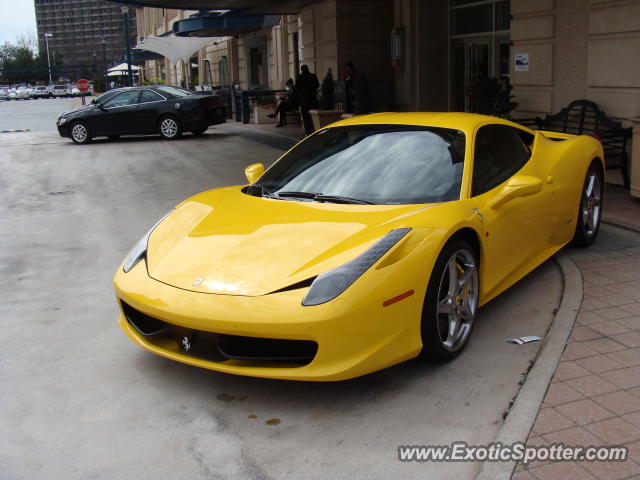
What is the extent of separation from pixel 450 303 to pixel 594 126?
7054 mm

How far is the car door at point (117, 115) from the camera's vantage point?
781 inches

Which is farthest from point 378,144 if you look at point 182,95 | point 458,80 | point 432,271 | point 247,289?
point 182,95

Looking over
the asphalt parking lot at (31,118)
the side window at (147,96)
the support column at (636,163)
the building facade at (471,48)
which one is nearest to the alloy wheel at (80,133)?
the side window at (147,96)

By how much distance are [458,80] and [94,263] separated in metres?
11.6

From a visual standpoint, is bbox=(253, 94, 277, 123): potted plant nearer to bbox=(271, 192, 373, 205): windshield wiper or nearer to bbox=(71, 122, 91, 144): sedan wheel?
bbox=(71, 122, 91, 144): sedan wheel

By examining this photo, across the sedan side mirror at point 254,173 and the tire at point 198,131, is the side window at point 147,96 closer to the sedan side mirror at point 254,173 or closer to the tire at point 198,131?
the tire at point 198,131

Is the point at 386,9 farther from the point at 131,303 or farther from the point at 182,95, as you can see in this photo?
the point at 131,303

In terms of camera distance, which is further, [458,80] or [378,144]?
[458,80]

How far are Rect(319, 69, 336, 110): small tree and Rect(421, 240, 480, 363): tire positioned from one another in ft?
47.7

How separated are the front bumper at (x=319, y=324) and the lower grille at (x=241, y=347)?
0.02 meters

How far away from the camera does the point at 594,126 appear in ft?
33.3

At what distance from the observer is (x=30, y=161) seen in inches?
619

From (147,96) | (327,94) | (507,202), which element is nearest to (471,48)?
(327,94)

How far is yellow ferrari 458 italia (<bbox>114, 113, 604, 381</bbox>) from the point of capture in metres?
3.54
